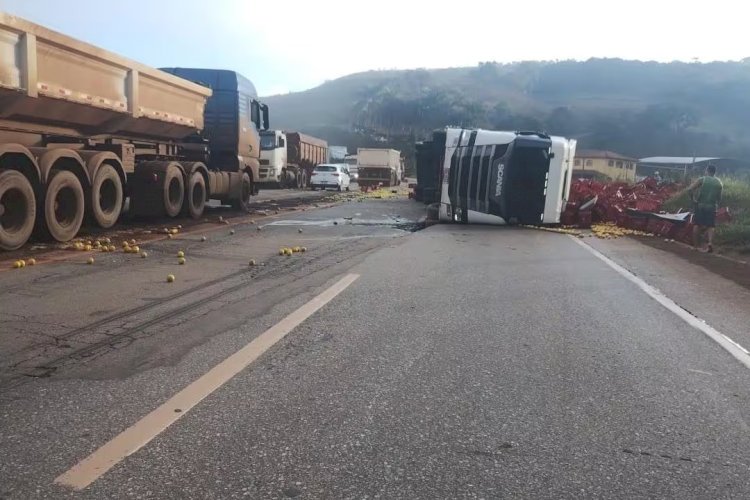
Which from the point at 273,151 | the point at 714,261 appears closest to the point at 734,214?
the point at 714,261

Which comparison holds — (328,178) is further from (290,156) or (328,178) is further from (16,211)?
(16,211)

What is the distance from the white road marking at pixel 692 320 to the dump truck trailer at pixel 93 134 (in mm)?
8694

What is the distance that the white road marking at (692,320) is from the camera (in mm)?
5500

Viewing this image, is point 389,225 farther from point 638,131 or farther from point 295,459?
point 638,131

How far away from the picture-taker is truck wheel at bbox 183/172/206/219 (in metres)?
15.5

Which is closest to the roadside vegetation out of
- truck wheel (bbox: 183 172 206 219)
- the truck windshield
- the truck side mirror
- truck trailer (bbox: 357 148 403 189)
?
truck wheel (bbox: 183 172 206 219)

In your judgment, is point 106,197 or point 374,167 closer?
point 106,197

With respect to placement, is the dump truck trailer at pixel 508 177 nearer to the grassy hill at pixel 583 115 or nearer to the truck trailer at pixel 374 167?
the truck trailer at pixel 374 167

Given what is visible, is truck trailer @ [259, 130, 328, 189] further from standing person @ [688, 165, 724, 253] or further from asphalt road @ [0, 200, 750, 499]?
asphalt road @ [0, 200, 750, 499]

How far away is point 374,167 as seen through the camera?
43781 millimetres

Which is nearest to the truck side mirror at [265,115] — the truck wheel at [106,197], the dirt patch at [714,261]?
the truck wheel at [106,197]

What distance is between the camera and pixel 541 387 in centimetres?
441

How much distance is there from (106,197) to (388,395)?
32.4 feet

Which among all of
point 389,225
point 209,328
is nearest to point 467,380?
point 209,328
